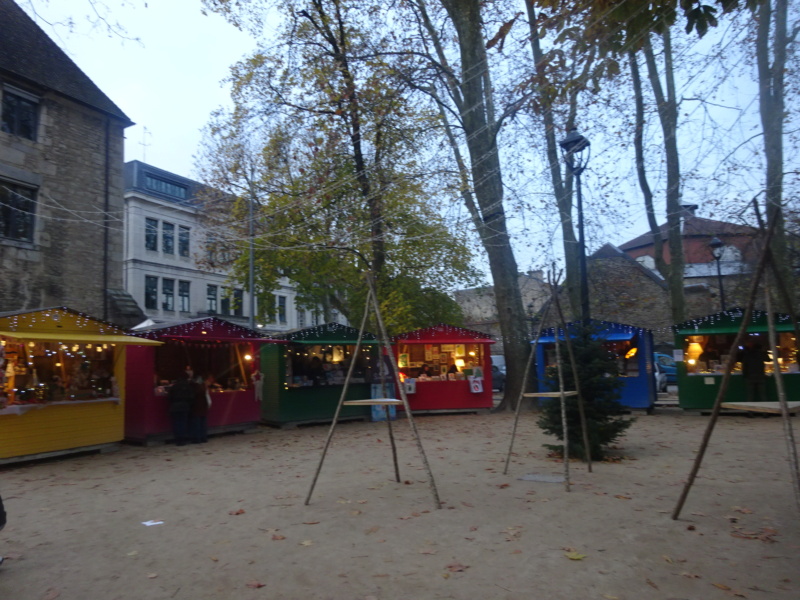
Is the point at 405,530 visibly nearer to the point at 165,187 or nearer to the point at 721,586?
the point at 721,586

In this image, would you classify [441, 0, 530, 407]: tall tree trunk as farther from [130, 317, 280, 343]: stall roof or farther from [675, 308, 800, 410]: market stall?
[130, 317, 280, 343]: stall roof

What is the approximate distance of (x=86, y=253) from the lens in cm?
1980

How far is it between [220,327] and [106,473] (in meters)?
5.05

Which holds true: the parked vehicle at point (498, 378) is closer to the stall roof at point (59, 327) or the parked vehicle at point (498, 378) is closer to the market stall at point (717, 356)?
the market stall at point (717, 356)

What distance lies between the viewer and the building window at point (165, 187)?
128ft

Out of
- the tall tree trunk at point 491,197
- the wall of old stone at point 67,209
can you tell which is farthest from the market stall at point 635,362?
the wall of old stone at point 67,209

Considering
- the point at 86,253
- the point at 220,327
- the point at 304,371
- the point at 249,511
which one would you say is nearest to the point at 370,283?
the point at 249,511

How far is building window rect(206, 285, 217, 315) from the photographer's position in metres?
43.5

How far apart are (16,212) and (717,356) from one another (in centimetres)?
2047

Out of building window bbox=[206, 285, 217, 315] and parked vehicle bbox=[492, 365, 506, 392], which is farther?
building window bbox=[206, 285, 217, 315]

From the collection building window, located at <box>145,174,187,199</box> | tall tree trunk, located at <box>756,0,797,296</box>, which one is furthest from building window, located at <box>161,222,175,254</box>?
tall tree trunk, located at <box>756,0,797,296</box>

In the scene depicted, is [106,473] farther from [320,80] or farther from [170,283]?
[170,283]

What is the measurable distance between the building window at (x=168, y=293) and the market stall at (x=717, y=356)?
106ft

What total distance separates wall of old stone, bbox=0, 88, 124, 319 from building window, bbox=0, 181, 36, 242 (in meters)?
0.21
